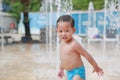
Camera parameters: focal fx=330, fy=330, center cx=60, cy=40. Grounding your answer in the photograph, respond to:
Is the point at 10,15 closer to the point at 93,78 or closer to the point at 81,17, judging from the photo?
the point at 81,17

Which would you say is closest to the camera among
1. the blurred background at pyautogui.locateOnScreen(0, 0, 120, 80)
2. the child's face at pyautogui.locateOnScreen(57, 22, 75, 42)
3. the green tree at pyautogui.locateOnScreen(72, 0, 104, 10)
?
the child's face at pyautogui.locateOnScreen(57, 22, 75, 42)

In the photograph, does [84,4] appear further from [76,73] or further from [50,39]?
[76,73]

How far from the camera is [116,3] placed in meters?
16.3

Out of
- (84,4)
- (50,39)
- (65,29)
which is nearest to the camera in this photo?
(65,29)

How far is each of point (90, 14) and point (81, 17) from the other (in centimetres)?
123

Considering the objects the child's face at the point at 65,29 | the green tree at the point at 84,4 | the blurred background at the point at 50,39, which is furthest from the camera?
the green tree at the point at 84,4

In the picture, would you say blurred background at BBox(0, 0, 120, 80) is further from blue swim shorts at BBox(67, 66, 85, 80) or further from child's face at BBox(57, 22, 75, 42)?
child's face at BBox(57, 22, 75, 42)

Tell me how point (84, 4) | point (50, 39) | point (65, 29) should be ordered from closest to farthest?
point (65, 29)
point (50, 39)
point (84, 4)

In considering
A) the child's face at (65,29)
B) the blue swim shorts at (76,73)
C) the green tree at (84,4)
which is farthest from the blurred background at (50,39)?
the child's face at (65,29)

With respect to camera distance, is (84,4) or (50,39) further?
(84,4)

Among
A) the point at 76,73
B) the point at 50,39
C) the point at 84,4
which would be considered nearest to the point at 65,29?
the point at 76,73

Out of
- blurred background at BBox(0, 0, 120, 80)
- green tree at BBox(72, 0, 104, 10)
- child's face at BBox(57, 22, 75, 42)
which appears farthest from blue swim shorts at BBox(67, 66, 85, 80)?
green tree at BBox(72, 0, 104, 10)

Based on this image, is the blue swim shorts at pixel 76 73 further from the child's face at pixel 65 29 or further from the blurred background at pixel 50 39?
the blurred background at pixel 50 39

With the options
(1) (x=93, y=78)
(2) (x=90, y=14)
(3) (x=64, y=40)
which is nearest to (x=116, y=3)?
(2) (x=90, y=14)
